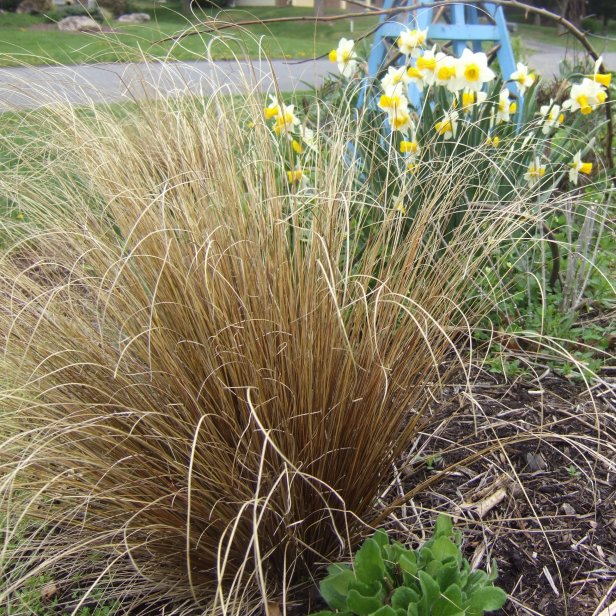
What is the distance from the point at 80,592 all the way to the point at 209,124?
1233 millimetres

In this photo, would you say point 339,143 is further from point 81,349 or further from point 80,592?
point 80,592

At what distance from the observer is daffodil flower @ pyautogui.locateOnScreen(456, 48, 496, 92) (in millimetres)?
2367

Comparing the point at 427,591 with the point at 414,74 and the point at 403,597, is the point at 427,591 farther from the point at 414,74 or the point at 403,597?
the point at 414,74

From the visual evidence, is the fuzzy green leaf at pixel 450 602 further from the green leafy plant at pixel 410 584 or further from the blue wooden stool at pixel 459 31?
the blue wooden stool at pixel 459 31

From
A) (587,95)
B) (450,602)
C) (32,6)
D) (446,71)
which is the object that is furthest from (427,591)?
(32,6)

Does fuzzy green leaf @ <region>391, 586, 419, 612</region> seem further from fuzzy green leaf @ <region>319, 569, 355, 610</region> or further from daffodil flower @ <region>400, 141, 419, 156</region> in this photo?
daffodil flower @ <region>400, 141, 419, 156</region>

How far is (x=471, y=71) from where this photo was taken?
2.37m

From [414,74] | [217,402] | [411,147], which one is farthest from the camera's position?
[414,74]

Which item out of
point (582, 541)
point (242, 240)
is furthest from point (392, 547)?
point (242, 240)

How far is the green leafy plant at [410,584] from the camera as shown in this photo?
1278 mm

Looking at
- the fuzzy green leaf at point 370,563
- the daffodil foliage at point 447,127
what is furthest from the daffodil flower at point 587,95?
the fuzzy green leaf at point 370,563

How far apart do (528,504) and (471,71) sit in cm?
139

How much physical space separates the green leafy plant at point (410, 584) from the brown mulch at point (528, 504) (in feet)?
0.58

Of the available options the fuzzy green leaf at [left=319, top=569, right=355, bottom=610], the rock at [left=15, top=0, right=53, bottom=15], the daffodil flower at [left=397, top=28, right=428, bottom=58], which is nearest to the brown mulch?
the fuzzy green leaf at [left=319, top=569, right=355, bottom=610]
